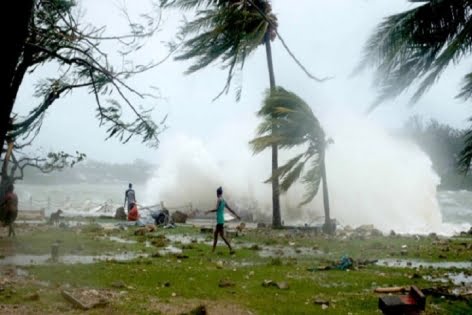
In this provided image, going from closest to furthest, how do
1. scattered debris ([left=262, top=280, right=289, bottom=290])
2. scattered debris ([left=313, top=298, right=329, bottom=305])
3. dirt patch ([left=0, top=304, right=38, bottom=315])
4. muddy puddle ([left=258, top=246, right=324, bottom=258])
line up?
dirt patch ([left=0, top=304, right=38, bottom=315]) < scattered debris ([left=313, top=298, right=329, bottom=305]) < scattered debris ([left=262, top=280, right=289, bottom=290]) < muddy puddle ([left=258, top=246, right=324, bottom=258])

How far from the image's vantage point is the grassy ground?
727 centimetres

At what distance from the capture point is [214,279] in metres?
9.34

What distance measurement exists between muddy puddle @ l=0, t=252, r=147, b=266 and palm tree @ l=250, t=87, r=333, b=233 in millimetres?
9316

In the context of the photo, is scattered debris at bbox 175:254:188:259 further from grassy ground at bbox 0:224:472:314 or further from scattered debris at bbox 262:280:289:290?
scattered debris at bbox 262:280:289:290

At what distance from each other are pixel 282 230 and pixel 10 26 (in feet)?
65.8

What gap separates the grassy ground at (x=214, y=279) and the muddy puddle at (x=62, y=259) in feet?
1.66

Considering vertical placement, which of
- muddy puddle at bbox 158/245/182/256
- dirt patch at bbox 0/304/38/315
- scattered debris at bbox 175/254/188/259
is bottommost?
dirt patch at bbox 0/304/38/315

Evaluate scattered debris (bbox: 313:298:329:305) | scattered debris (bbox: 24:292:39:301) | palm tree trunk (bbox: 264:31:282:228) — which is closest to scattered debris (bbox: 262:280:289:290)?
scattered debris (bbox: 313:298:329:305)

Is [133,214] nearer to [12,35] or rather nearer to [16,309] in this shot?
[16,309]

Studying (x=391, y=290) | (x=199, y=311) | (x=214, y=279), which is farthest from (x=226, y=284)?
(x=391, y=290)

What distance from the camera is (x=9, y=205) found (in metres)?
15.0

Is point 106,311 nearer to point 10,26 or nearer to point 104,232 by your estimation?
point 10,26

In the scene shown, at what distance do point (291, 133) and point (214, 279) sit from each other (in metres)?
12.3

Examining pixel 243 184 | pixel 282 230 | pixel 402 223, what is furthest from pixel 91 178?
pixel 282 230
